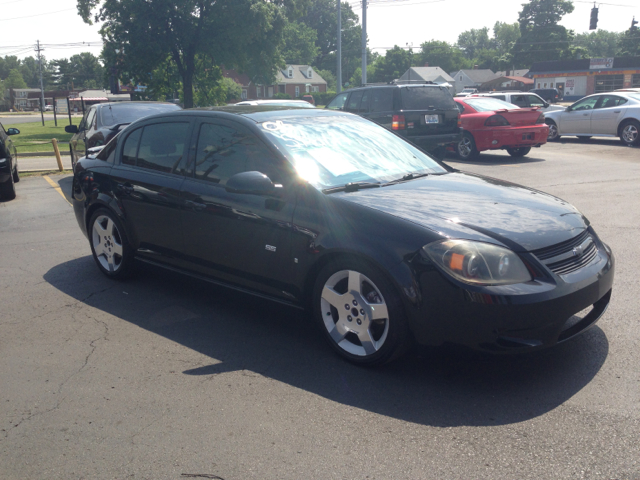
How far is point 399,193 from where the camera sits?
412cm

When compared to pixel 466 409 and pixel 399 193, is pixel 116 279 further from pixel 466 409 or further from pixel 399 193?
pixel 466 409

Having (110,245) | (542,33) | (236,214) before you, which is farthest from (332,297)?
(542,33)

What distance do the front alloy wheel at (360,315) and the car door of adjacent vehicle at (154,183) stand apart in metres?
1.61

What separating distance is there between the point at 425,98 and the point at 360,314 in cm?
1020

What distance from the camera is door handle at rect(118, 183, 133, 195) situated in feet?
17.6

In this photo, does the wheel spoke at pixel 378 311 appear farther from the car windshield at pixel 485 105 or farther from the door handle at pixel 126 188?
the car windshield at pixel 485 105

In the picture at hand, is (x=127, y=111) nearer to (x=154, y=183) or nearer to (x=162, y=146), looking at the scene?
(x=162, y=146)

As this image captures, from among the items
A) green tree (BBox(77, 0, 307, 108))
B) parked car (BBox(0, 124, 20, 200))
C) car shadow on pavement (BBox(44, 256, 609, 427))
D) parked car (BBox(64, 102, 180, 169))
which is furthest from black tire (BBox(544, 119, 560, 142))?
green tree (BBox(77, 0, 307, 108))

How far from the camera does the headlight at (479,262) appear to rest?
3.35 meters

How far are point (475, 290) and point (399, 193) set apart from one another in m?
1.07

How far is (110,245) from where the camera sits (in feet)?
19.0

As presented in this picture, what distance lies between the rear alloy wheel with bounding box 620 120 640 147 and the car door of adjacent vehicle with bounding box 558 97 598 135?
1227mm

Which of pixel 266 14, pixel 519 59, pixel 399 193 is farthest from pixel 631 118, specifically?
pixel 519 59

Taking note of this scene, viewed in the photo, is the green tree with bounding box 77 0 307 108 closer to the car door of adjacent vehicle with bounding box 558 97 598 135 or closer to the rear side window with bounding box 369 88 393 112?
the car door of adjacent vehicle with bounding box 558 97 598 135
